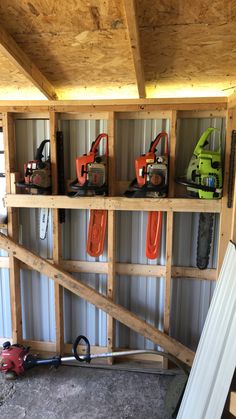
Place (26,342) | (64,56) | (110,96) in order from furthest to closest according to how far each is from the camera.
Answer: (26,342), (110,96), (64,56)

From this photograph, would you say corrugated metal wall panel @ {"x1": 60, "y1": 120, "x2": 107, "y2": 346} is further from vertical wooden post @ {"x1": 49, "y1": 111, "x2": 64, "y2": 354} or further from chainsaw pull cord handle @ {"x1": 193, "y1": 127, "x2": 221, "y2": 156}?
chainsaw pull cord handle @ {"x1": 193, "y1": 127, "x2": 221, "y2": 156}

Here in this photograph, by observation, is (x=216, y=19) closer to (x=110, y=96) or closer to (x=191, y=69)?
(x=191, y=69)

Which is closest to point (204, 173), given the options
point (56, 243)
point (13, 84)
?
point (56, 243)

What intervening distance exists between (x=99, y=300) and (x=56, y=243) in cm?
57

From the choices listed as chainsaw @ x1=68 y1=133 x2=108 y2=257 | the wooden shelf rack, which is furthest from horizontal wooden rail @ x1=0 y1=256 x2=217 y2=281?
chainsaw @ x1=68 y1=133 x2=108 y2=257

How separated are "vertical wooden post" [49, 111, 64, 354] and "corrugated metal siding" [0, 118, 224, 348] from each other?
0.09 metres

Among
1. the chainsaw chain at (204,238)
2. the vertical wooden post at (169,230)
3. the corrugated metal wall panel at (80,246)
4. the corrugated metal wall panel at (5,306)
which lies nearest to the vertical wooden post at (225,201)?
the chainsaw chain at (204,238)

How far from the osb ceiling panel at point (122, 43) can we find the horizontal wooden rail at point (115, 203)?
0.81 m

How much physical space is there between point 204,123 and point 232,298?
134 centimetres

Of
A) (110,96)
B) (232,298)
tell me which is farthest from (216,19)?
(232,298)

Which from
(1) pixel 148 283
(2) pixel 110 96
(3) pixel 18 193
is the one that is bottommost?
(1) pixel 148 283

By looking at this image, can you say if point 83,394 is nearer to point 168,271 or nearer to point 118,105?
point 168,271

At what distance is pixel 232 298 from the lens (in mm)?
1551

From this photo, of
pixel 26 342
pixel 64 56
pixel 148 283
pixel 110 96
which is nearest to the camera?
pixel 64 56
